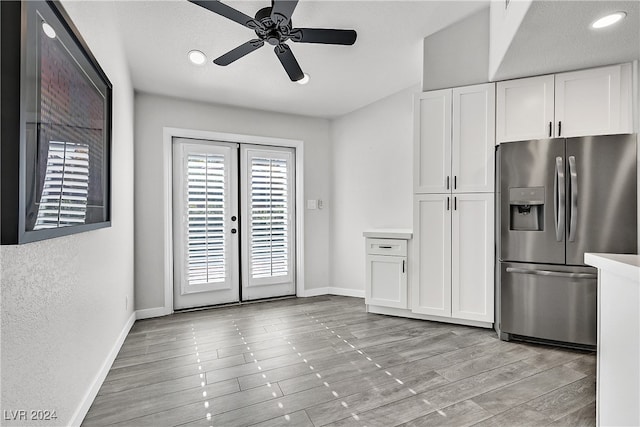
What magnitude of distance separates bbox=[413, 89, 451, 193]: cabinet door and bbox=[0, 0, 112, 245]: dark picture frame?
8.68 ft

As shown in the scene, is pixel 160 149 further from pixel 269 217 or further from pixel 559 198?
pixel 559 198

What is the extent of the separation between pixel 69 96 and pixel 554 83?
3.40 metres

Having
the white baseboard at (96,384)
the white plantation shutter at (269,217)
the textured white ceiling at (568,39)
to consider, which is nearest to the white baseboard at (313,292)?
the white plantation shutter at (269,217)

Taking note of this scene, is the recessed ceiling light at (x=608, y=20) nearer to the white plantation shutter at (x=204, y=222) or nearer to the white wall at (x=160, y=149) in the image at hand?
the white wall at (x=160, y=149)

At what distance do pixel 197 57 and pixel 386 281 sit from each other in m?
2.84

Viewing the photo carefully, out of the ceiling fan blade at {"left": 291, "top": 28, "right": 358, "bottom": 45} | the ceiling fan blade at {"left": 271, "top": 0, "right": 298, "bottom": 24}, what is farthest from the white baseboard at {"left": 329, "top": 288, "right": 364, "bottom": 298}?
the ceiling fan blade at {"left": 271, "top": 0, "right": 298, "bottom": 24}

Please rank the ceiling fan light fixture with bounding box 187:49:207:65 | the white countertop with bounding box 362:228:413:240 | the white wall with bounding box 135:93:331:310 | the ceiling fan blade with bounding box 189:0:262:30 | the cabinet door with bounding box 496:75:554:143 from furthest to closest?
the white wall with bounding box 135:93:331:310
the white countertop with bounding box 362:228:413:240
the ceiling fan light fixture with bounding box 187:49:207:65
the cabinet door with bounding box 496:75:554:143
the ceiling fan blade with bounding box 189:0:262:30

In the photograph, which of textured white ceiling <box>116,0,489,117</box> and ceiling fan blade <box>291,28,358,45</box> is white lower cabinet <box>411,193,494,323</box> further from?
ceiling fan blade <box>291,28,358,45</box>

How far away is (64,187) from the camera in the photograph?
55.3 inches

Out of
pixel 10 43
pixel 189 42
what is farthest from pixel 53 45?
pixel 189 42

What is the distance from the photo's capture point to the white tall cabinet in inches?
121

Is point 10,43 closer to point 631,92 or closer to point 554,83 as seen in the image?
point 554,83

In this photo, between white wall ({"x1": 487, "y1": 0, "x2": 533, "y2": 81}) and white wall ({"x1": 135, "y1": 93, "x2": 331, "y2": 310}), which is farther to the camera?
white wall ({"x1": 135, "y1": 93, "x2": 331, "y2": 310})

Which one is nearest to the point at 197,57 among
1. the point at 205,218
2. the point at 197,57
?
the point at 197,57
